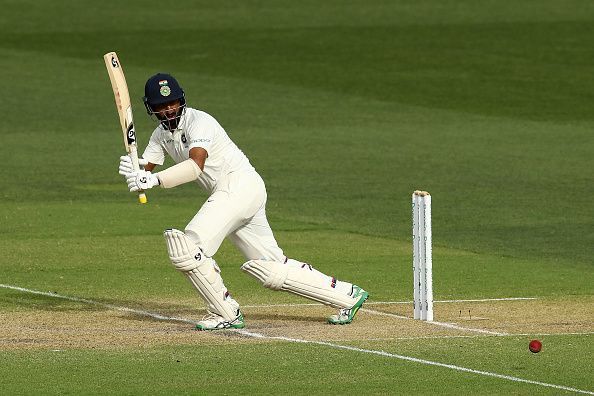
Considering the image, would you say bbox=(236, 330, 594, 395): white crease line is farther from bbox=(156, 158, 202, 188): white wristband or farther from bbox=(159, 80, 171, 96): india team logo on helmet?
bbox=(159, 80, 171, 96): india team logo on helmet

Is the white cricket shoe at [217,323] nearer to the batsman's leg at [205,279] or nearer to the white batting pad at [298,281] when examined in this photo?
the batsman's leg at [205,279]

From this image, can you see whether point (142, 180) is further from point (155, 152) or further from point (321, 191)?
point (321, 191)

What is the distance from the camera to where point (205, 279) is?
12.1 metres

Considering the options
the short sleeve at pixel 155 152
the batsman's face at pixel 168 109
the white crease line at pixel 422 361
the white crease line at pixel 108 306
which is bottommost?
the white crease line at pixel 422 361

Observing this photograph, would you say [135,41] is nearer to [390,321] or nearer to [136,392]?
[390,321]

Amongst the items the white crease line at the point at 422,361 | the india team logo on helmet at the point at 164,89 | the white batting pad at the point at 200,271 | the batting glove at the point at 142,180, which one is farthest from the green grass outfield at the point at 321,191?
the india team logo on helmet at the point at 164,89

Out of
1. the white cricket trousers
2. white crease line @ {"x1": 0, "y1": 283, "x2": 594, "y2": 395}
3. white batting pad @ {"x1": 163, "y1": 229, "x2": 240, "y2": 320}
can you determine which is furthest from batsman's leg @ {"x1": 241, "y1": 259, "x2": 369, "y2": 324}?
white crease line @ {"x1": 0, "y1": 283, "x2": 594, "y2": 395}

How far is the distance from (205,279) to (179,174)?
82 cm

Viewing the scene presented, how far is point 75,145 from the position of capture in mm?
25109

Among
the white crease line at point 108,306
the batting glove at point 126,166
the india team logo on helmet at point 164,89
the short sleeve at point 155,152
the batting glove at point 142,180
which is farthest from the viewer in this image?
the white crease line at point 108,306

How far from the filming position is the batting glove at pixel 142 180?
1188 cm

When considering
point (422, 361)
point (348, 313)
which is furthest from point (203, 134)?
point (422, 361)

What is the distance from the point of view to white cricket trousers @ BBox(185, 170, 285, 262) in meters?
12.1

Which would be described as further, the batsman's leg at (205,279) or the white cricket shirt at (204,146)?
the white cricket shirt at (204,146)
